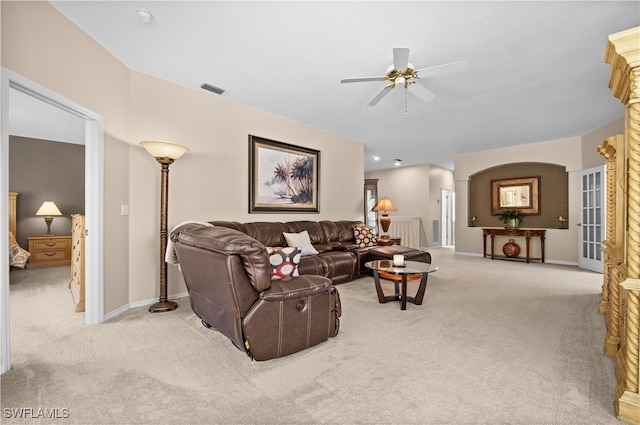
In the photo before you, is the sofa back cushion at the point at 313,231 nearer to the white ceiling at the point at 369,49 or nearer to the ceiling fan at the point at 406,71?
the white ceiling at the point at 369,49

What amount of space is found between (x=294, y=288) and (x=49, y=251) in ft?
20.2

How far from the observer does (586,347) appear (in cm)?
226

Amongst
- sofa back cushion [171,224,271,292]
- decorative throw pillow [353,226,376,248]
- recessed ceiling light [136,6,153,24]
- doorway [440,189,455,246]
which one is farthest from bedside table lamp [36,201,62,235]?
doorway [440,189,455,246]

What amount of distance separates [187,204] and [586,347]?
423cm

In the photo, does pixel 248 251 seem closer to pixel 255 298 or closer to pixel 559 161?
pixel 255 298

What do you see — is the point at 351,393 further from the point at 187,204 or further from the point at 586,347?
the point at 187,204

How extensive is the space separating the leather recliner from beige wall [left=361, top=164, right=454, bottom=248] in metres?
7.31

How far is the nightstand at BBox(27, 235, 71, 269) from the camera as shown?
5.49m

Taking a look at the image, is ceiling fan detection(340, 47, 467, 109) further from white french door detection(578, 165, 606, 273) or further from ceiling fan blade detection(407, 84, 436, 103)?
white french door detection(578, 165, 606, 273)

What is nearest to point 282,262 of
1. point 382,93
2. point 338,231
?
point 382,93

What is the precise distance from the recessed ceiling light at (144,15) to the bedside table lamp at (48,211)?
530cm

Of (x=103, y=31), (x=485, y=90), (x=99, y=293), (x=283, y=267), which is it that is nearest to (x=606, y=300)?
(x=485, y=90)

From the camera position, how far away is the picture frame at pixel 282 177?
4.51 m

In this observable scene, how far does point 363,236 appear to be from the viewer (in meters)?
5.42
